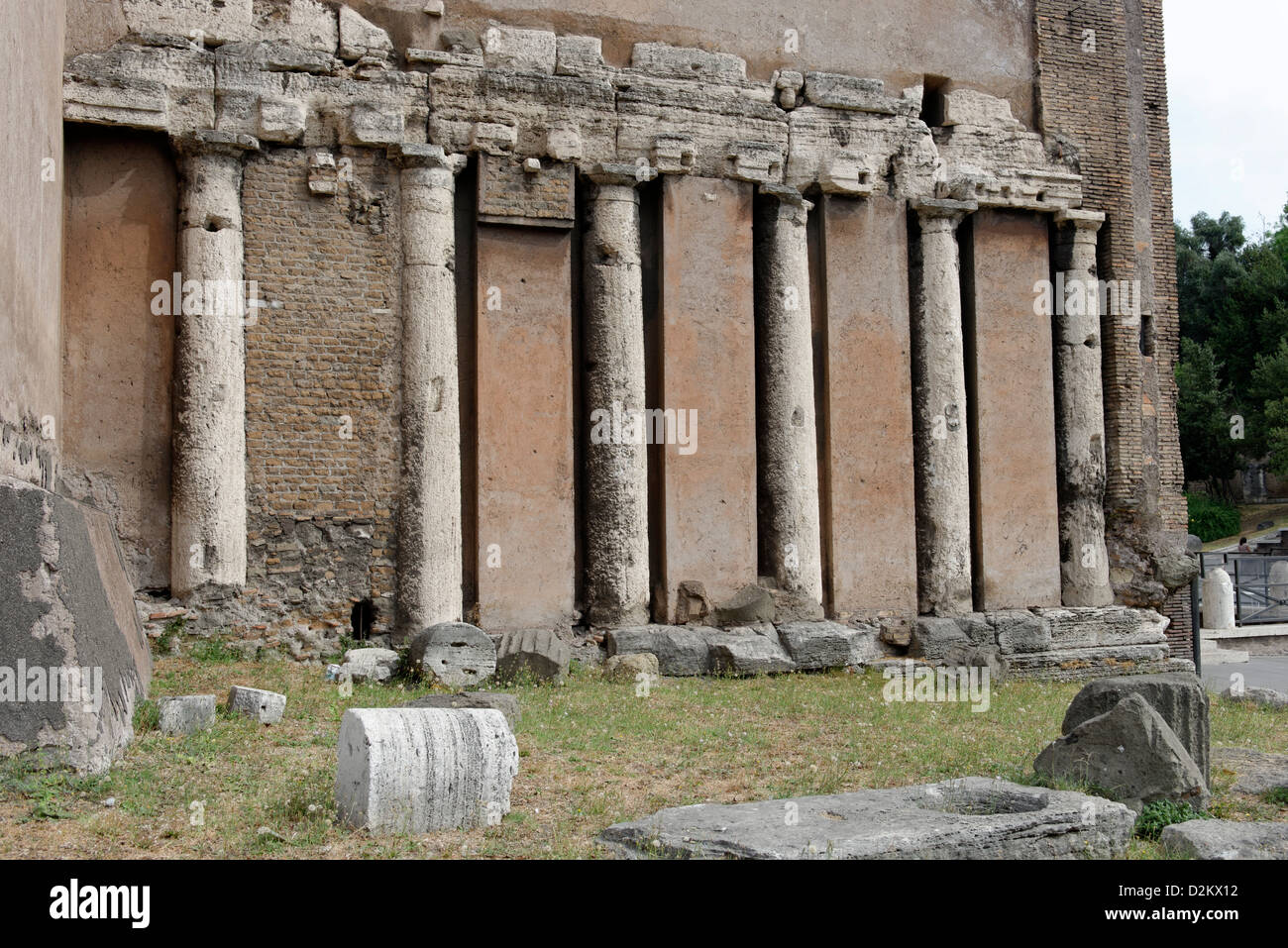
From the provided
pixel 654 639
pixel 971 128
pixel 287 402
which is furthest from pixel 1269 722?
pixel 287 402

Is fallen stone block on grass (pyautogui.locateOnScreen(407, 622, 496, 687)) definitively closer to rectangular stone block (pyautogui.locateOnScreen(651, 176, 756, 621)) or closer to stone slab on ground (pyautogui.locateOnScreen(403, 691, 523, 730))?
stone slab on ground (pyautogui.locateOnScreen(403, 691, 523, 730))

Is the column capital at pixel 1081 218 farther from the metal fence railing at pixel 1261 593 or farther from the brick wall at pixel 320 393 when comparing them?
the metal fence railing at pixel 1261 593

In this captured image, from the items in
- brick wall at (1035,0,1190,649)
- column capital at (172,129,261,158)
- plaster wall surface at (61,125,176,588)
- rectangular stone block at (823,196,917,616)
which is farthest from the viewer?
brick wall at (1035,0,1190,649)

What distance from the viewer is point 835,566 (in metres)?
11.9

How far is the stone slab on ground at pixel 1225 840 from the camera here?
477 centimetres

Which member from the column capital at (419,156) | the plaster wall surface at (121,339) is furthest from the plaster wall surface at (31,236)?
the column capital at (419,156)

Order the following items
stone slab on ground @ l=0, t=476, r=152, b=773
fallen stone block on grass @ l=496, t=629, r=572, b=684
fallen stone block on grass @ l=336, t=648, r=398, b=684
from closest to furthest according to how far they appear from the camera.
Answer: stone slab on ground @ l=0, t=476, r=152, b=773, fallen stone block on grass @ l=336, t=648, r=398, b=684, fallen stone block on grass @ l=496, t=629, r=572, b=684

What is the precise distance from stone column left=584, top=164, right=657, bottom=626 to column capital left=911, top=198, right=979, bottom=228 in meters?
3.16

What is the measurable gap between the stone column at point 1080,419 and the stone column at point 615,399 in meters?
5.17

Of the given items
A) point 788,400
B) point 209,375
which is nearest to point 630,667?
point 788,400

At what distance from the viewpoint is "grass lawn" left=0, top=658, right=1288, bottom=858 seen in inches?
194

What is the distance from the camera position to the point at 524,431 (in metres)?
10.8

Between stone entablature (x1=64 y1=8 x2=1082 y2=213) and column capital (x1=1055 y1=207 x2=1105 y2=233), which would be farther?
column capital (x1=1055 y1=207 x2=1105 y2=233)

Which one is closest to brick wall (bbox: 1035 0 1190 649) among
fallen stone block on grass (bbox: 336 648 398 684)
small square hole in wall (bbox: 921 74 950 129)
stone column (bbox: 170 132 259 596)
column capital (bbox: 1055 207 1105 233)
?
column capital (bbox: 1055 207 1105 233)
